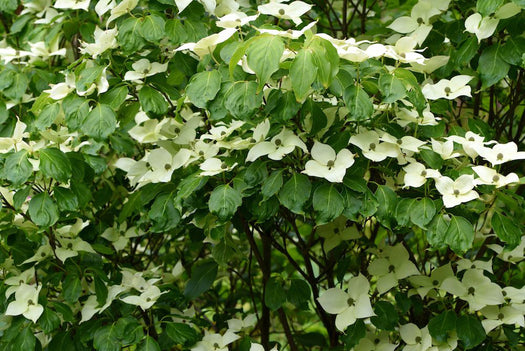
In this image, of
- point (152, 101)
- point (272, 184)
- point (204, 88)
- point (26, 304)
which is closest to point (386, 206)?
point (272, 184)

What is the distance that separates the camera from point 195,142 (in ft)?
A: 6.08

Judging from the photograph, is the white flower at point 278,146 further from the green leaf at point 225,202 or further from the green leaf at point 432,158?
the green leaf at point 432,158

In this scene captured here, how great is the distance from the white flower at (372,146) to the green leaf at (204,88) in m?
0.33

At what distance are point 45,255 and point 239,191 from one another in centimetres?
65

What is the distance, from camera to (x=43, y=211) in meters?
1.78

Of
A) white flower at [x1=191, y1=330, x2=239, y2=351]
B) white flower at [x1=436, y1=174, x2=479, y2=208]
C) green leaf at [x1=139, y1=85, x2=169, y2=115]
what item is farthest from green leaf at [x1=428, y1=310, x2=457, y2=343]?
green leaf at [x1=139, y1=85, x2=169, y2=115]

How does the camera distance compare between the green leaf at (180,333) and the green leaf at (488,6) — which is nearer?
the green leaf at (488,6)

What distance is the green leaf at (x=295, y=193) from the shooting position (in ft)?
5.20

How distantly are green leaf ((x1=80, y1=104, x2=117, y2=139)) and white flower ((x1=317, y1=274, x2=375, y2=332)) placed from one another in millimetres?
664

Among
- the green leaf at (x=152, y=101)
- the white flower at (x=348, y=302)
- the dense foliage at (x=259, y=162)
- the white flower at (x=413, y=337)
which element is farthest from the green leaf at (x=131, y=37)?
the white flower at (x=413, y=337)

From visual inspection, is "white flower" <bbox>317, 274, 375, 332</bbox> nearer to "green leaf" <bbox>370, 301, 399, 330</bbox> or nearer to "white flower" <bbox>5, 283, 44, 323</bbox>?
"green leaf" <bbox>370, 301, 399, 330</bbox>

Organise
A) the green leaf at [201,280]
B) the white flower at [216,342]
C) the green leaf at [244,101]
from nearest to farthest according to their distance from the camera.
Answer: the green leaf at [244,101] < the white flower at [216,342] < the green leaf at [201,280]

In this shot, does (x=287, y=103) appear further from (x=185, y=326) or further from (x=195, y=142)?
(x=185, y=326)

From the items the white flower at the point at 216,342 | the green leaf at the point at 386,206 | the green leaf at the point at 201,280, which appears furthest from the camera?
the green leaf at the point at 201,280
